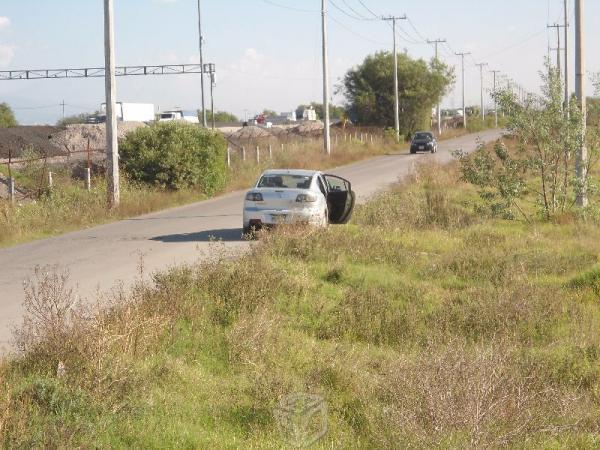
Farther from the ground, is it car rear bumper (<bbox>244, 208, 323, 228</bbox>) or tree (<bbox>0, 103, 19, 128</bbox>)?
tree (<bbox>0, 103, 19, 128</bbox>)

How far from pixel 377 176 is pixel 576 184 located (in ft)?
58.8

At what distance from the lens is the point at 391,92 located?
86125 millimetres

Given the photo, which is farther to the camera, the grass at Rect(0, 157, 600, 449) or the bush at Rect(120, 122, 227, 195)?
the bush at Rect(120, 122, 227, 195)

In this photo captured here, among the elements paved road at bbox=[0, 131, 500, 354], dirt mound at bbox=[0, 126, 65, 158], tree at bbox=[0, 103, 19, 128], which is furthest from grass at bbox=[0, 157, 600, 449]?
tree at bbox=[0, 103, 19, 128]

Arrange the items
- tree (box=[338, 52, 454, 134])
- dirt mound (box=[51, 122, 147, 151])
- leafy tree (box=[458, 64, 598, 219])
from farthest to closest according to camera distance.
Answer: tree (box=[338, 52, 454, 134]), dirt mound (box=[51, 122, 147, 151]), leafy tree (box=[458, 64, 598, 219])

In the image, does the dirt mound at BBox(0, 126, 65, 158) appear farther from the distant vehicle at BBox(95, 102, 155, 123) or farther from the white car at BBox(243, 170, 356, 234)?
the distant vehicle at BBox(95, 102, 155, 123)

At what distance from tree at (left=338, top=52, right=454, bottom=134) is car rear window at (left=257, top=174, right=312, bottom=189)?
2617 inches

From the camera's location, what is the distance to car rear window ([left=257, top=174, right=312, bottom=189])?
19391 mm

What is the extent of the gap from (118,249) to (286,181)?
3.92 m

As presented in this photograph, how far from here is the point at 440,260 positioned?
52.6 feet

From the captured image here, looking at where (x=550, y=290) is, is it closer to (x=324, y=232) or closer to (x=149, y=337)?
(x=324, y=232)

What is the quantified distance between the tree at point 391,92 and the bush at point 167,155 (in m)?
55.4

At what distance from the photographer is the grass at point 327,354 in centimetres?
722

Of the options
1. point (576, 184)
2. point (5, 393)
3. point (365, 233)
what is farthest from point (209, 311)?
point (576, 184)
